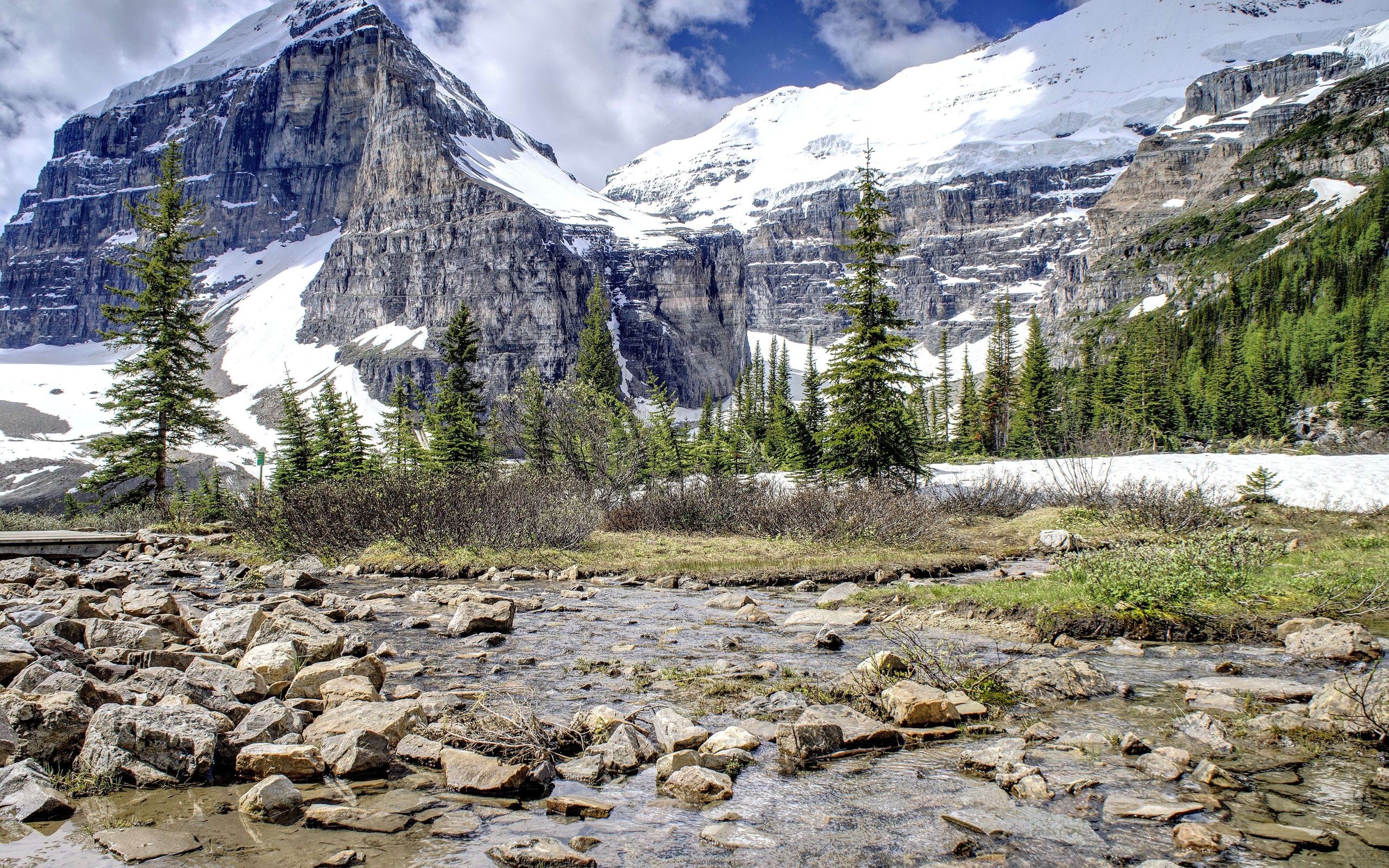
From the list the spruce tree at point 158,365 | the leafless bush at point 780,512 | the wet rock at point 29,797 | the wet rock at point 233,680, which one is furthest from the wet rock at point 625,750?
the spruce tree at point 158,365

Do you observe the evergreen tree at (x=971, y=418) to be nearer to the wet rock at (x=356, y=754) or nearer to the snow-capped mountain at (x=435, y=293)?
the wet rock at (x=356, y=754)

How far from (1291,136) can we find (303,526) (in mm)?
231634

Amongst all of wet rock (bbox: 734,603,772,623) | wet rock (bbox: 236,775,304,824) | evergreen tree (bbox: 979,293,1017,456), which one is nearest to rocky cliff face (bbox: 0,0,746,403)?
evergreen tree (bbox: 979,293,1017,456)

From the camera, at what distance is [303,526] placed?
1917 centimetres

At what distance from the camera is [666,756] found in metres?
4.73

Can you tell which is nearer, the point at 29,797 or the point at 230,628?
the point at 29,797

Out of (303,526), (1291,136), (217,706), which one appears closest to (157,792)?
(217,706)

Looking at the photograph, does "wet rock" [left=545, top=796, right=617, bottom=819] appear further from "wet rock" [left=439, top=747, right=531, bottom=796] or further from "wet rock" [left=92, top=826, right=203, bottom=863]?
"wet rock" [left=92, top=826, right=203, bottom=863]

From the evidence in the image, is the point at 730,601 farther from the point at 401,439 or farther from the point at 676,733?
the point at 401,439

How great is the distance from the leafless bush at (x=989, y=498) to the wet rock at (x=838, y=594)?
1160 cm

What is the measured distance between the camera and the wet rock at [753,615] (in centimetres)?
1035

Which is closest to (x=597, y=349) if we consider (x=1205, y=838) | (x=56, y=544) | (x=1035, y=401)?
(x=1035, y=401)

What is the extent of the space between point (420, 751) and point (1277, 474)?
24.6 meters

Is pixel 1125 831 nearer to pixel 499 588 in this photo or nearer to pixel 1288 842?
pixel 1288 842
